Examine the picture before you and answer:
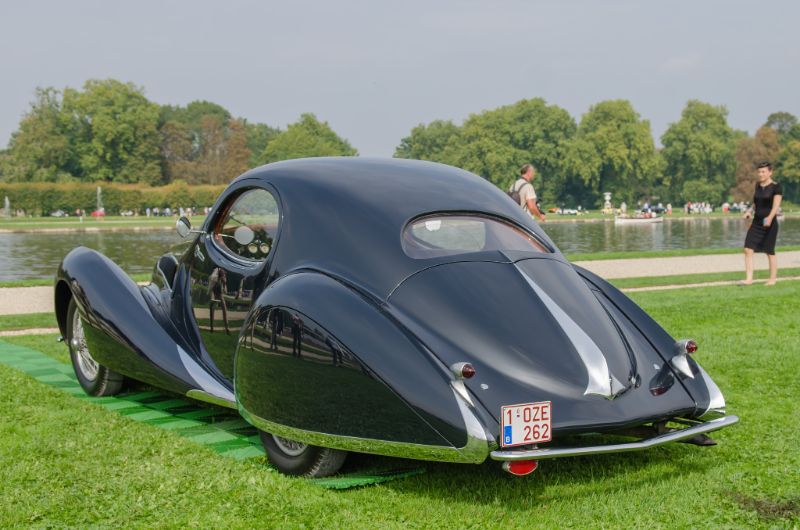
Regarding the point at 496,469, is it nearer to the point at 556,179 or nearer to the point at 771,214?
the point at 771,214

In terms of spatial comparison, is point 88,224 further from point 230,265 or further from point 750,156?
point 750,156

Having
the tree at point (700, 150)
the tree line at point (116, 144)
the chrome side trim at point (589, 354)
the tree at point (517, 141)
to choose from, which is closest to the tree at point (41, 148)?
the tree line at point (116, 144)

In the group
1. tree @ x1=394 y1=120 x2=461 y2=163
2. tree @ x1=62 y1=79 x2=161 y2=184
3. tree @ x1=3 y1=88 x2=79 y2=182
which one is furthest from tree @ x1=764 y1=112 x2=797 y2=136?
tree @ x1=3 y1=88 x2=79 y2=182

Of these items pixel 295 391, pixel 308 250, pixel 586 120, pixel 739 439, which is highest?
pixel 586 120

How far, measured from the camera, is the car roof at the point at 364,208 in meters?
4.20

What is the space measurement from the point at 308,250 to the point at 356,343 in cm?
85

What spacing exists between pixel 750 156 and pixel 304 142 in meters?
52.0

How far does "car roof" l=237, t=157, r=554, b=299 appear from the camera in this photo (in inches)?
165

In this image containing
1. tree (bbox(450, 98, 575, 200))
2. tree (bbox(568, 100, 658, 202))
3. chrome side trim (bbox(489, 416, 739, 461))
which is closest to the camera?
chrome side trim (bbox(489, 416, 739, 461))

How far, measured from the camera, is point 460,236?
4.49 metres

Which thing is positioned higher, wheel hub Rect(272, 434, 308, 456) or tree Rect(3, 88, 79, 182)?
tree Rect(3, 88, 79, 182)

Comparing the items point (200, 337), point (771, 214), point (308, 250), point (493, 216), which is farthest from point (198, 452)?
point (771, 214)

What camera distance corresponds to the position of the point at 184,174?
10194 centimetres

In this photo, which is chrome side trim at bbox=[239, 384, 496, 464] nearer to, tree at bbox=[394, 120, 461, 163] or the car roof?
the car roof
